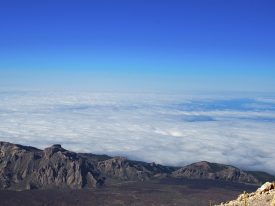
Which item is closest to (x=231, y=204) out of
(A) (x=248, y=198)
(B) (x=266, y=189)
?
(A) (x=248, y=198)

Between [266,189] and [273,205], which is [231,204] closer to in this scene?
[266,189]

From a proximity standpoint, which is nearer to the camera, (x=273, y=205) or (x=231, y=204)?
(x=273, y=205)

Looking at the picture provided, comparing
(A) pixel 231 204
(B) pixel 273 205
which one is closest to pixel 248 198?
(A) pixel 231 204

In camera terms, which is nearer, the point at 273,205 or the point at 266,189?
the point at 273,205

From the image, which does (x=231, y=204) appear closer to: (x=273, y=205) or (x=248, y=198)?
(x=248, y=198)

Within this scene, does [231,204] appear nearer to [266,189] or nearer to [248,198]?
[248,198]

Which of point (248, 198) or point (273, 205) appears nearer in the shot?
point (273, 205)

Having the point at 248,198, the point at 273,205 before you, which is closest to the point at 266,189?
the point at 248,198
